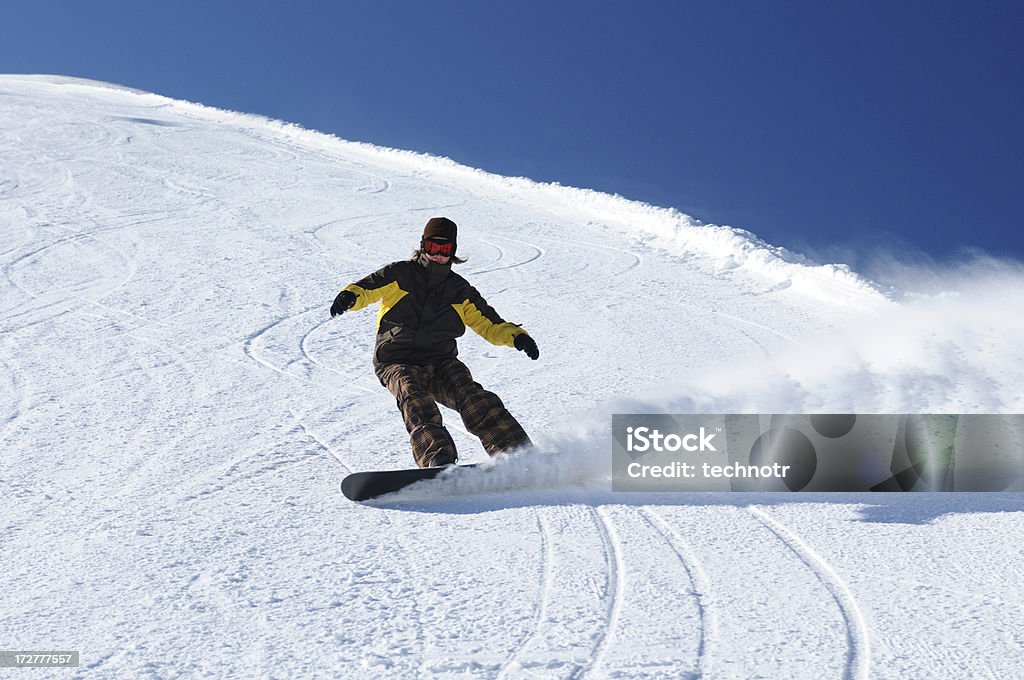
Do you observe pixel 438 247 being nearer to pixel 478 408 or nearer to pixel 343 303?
pixel 343 303

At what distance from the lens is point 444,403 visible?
14.3ft

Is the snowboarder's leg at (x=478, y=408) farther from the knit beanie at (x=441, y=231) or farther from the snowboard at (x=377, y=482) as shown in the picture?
the knit beanie at (x=441, y=231)

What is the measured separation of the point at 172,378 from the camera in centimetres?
581

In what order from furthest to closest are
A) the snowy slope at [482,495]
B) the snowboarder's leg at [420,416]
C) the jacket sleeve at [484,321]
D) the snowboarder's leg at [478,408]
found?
the jacket sleeve at [484,321] → the snowboarder's leg at [478,408] → the snowboarder's leg at [420,416] → the snowy slope at [482,495]

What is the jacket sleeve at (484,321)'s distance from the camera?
14.9 ft

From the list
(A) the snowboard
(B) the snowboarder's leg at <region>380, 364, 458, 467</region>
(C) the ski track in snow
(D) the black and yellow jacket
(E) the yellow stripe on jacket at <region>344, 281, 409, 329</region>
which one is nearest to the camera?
(C) the ski track in snow

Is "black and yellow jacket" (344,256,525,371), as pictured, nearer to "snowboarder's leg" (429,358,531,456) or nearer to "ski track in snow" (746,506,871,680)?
"snowboarder's leg" (429,358,531,456)

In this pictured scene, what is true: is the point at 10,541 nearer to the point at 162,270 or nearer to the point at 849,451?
the point at 849,451

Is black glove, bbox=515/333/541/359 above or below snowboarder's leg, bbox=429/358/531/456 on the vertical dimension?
above

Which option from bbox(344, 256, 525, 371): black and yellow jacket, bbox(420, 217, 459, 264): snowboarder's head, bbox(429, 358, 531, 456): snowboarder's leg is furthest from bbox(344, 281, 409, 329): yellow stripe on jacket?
bbox(429, 358, 531, 456): snowboarder's leg

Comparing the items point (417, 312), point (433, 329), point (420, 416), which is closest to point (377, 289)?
point (417, 312)

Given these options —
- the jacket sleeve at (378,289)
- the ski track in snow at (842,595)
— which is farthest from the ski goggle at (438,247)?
the ski track in snow at (842,595)

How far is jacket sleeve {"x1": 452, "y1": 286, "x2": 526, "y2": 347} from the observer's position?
455 cm

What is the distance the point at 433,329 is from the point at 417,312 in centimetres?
11
